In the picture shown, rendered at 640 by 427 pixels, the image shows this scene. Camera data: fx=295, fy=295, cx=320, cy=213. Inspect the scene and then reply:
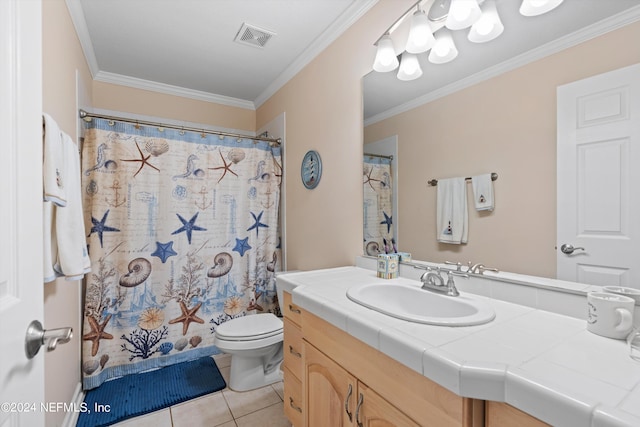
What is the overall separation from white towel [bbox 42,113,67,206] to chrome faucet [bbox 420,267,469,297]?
58.1 inches

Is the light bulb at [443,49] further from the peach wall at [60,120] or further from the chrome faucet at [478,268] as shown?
the peach wall at [60,120]

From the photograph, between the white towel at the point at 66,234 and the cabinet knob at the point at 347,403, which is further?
the white towel at the point at 66,234

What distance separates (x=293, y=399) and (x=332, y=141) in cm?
152

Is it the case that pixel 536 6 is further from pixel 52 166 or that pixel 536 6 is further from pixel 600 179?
pixel 52 166

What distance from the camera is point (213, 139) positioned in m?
2.48

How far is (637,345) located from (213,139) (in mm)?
2603

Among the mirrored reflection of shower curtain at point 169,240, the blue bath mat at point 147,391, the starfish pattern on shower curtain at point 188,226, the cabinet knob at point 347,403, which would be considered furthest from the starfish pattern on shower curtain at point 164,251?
the cabinet knob at point 347,403

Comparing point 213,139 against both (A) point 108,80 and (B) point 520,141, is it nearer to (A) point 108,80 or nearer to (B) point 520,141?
(A) point 108,80

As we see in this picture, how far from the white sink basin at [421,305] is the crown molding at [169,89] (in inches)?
106

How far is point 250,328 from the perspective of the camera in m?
1.97

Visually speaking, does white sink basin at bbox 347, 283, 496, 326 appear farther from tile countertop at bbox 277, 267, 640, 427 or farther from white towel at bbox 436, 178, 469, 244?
white towel at bbox 436, 178, 469, 244

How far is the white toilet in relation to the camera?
1862 millimetres

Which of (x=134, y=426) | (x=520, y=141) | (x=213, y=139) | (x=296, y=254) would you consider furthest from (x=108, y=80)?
(x=520, y=141)

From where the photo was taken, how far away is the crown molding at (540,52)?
2.82 feet
